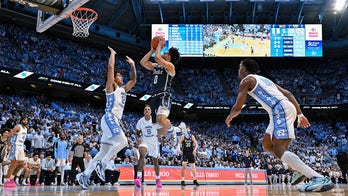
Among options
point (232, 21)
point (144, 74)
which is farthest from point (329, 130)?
point (144, 74)

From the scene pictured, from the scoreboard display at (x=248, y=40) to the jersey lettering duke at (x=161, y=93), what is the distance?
2421 cm

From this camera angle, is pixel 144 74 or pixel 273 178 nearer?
pixel 273 178

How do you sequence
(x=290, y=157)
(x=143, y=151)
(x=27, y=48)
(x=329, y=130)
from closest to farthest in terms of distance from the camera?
(x=290, y=157)
(x=143, y=151)
(x=27, y=48)
(x=329, y=130)

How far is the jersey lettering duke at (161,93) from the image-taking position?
22.9 ft

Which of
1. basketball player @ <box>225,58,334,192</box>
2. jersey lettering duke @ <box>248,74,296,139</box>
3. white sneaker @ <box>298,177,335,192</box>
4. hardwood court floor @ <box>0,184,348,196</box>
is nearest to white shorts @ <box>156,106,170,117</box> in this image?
hardwood court floor @ <box>0,184,348,196</box>

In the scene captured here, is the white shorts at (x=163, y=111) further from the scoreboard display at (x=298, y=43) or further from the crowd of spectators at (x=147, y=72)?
the scoreboard display at (x=298, y=43)

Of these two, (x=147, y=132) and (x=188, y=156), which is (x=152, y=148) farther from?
(x=188, y=156)

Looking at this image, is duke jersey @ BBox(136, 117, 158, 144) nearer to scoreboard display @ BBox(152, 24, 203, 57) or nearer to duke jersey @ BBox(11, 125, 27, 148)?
duke jersey @ BBox(11, 125, 27, 148)

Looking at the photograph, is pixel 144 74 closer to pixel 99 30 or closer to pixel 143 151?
pixel 99 30

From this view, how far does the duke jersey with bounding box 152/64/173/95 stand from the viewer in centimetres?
716

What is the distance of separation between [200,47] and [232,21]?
5112 millimetres

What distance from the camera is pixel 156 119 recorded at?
23.0 ft

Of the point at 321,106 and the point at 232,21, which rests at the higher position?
the point at 232,21

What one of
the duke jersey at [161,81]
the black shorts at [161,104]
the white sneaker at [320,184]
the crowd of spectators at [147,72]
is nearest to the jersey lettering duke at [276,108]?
the white sneaker at [320,184]
